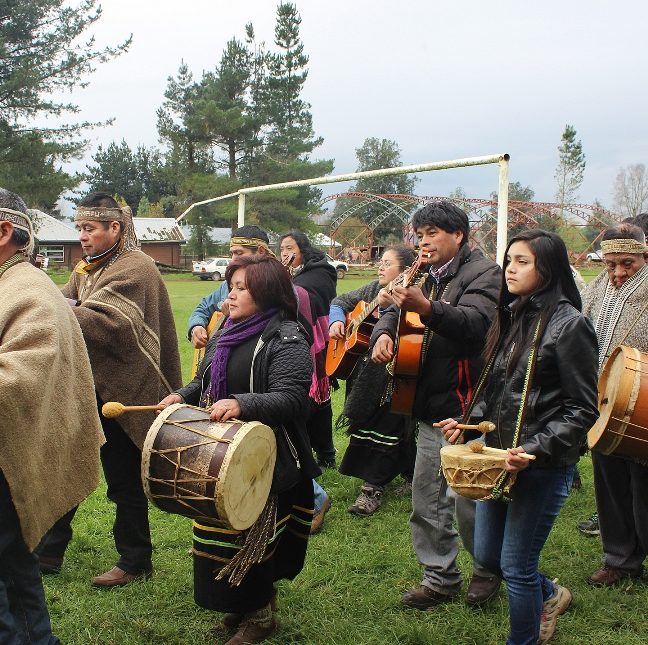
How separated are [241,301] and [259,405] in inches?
21.8

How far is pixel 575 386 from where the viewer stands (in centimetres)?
294

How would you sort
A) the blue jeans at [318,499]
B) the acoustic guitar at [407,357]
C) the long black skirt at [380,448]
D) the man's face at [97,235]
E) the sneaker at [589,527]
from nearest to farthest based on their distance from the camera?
Answer: the acoustic guitar at [407,357] < the man's face at [97,235] < the sneaker at [589,527] < the blue jeans at [318,499] < the long black skirt at [380,448]

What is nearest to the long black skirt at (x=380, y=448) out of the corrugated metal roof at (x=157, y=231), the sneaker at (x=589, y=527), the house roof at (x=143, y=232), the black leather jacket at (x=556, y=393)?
the sneaker at (x=589, y=527)

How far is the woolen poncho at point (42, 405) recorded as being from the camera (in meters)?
2.60

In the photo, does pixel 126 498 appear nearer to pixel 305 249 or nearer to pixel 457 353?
pixel 457 353

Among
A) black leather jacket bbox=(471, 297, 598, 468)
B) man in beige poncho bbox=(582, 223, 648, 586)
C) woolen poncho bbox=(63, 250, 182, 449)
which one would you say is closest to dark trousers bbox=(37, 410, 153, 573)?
woolen poncho bbox=(63, 250, 182, 449)

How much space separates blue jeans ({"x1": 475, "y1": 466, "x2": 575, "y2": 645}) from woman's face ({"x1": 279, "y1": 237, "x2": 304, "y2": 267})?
3.33 meters

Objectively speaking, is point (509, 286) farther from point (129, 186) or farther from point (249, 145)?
point (129, 186)

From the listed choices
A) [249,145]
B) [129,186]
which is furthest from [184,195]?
[129,186]

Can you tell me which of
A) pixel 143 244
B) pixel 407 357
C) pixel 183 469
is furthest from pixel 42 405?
pixel 143 244

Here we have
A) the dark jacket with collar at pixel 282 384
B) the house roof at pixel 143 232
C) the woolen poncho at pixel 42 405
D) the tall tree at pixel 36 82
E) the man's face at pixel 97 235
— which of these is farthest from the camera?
the house roof at pixel 143 232

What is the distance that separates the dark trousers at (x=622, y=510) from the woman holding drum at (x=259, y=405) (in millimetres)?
1896

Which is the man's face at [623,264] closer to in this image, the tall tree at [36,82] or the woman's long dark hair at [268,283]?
the woman's long dark hair at [268,283]

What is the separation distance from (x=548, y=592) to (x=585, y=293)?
7.03ft
